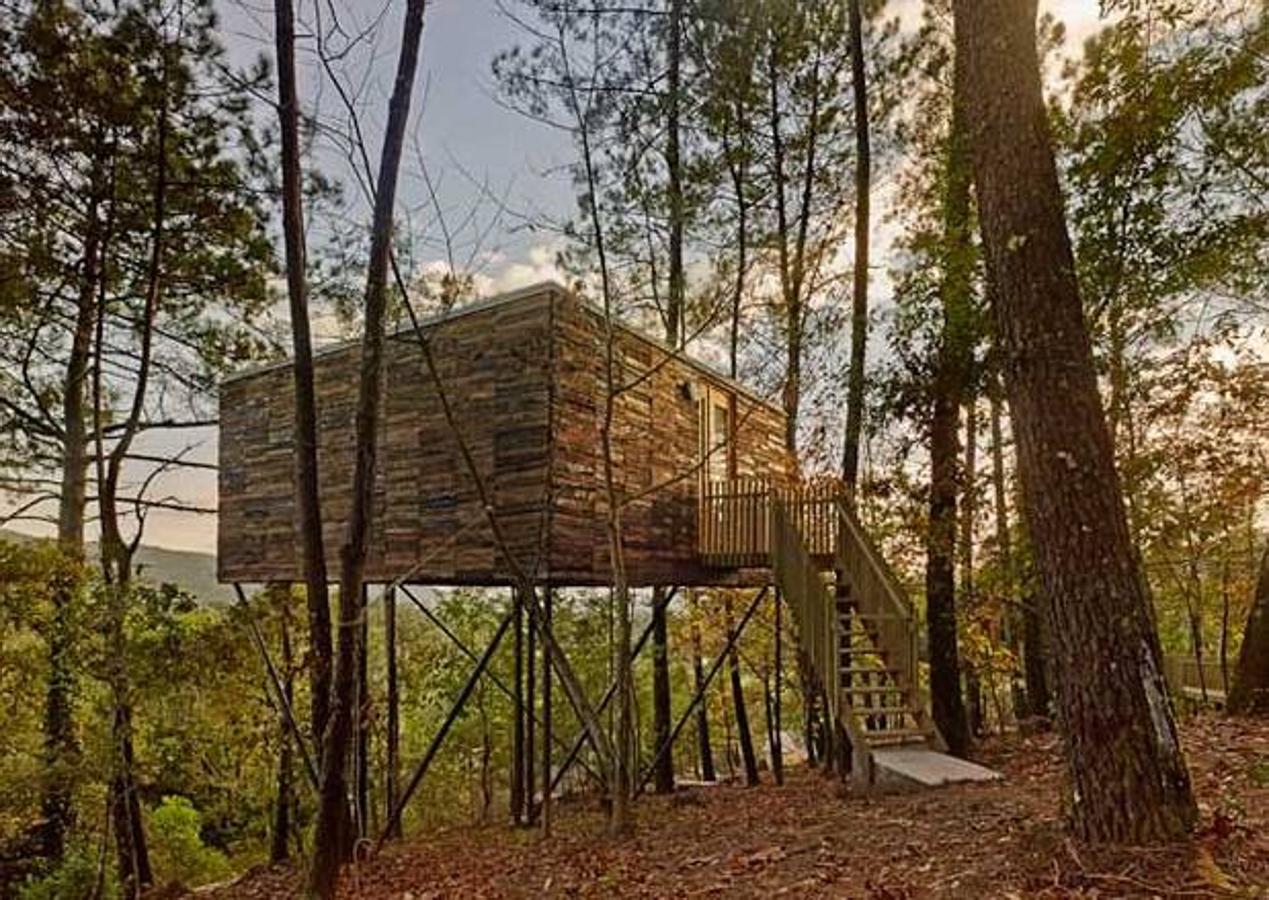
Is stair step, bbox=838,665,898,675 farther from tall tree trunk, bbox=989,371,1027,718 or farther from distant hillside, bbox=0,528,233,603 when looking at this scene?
distant hillside, bbox=0,528,233,603

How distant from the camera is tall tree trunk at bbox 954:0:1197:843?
3410 mm

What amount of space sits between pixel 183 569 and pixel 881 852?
9723mm

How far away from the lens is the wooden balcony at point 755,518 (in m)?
9.66

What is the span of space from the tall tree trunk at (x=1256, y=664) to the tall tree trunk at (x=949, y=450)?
2.53 m

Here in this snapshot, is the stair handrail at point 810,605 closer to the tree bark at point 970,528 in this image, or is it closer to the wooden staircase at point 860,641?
the wooden staircase at point 860,641

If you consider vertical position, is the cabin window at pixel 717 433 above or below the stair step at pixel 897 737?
above

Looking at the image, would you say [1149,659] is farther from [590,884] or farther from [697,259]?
[697,259]

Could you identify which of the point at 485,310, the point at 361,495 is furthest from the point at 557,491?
the point at 361,495

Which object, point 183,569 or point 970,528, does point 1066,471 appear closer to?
point 970,528

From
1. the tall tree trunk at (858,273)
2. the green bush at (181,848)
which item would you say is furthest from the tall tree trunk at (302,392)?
the green bush at (181,848)

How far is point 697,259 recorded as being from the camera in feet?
42.4

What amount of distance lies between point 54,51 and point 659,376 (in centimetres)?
764

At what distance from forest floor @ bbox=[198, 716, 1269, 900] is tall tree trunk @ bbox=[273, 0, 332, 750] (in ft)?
5.54

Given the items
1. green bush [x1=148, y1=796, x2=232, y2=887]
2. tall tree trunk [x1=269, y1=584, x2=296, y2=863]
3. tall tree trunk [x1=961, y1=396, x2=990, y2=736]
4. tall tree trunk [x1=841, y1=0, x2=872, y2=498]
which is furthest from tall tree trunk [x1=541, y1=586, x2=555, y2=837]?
green bush [x1=148, y1=796, x2=232, y2=887]
